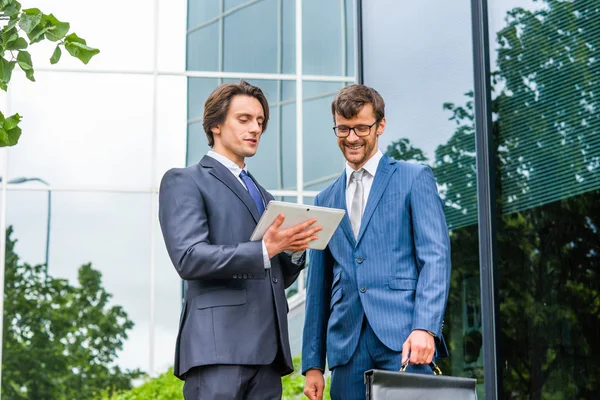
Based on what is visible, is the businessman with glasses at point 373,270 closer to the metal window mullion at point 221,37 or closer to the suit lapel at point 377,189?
the suit lapel at point 377,189

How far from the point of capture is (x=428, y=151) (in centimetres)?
674

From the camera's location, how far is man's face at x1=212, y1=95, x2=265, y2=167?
158 inches

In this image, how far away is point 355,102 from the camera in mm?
4152

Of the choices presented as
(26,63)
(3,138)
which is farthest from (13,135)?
(26,63)

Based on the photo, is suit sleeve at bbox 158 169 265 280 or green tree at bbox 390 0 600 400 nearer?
suit sleeve at bbox 158 169 265 280

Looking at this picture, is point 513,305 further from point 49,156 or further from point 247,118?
point 49,156

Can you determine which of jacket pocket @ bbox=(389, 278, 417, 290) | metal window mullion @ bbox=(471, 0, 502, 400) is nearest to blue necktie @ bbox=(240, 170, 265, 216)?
jacket pocket @ bbox=(389, 278, 417, 290)

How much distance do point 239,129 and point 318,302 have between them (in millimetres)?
800

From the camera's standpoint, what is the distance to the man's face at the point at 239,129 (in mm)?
4004

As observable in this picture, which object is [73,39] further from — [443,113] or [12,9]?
[443,113]

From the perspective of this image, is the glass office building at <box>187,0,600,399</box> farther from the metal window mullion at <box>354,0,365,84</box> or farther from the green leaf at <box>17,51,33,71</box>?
the green leaf at <box>17,51,33,71</box>

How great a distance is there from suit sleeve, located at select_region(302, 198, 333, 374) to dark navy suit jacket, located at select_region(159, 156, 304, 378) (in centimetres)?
32

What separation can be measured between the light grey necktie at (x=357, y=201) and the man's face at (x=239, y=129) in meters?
0.49

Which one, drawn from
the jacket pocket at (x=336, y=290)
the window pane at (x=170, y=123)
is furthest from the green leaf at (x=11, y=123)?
the window pane at (x=170, y=123)
